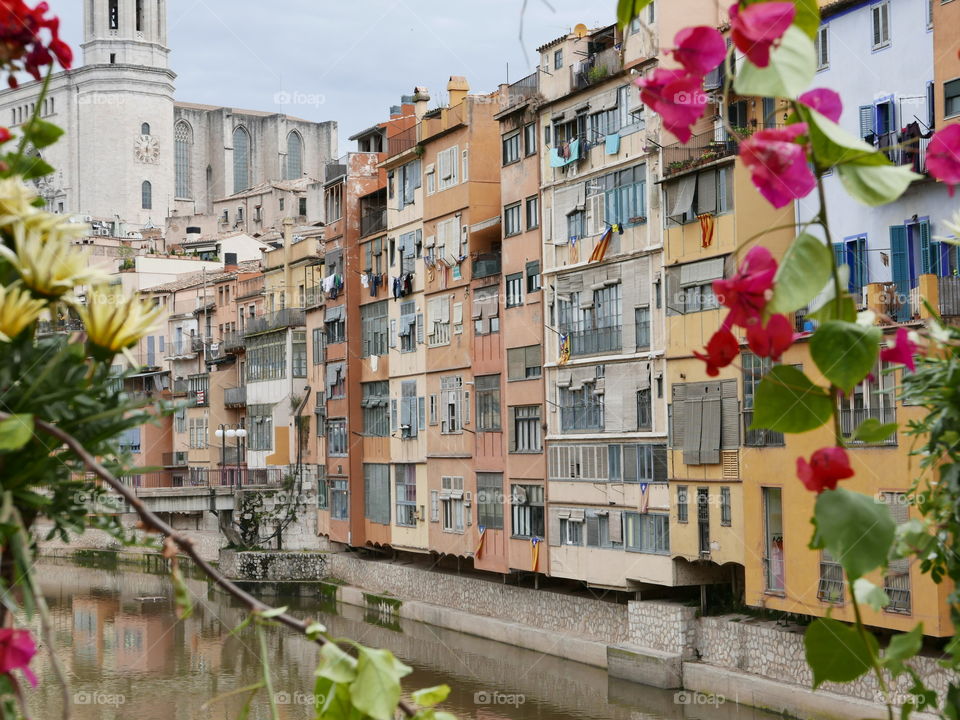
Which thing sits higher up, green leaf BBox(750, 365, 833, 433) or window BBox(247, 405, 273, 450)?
window BBox(247, 405, 273, 450)

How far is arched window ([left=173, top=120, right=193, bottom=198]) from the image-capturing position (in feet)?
382

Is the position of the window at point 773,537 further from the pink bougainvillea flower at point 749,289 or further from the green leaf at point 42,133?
the pink bougainvillea flower at point 749,289

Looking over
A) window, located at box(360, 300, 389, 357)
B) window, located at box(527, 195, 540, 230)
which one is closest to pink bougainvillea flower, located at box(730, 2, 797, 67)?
window, located at box(527, 195, 540, 230)

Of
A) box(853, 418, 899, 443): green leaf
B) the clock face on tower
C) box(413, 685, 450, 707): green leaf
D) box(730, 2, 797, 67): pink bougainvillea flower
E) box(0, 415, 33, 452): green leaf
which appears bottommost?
box(413, 685, 450, 707): green leaf

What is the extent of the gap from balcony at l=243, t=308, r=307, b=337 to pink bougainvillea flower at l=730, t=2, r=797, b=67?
4980 centimetres

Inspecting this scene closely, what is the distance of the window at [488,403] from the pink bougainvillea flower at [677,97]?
31.6 m

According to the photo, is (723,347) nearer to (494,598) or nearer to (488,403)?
(488,403)

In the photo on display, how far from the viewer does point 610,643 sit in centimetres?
2884

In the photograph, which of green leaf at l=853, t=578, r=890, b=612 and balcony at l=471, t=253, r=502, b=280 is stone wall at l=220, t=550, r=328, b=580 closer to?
balcony at l=471, t=253, r=502, b=280

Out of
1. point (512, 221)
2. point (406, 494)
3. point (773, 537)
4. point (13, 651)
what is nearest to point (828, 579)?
point (773, 537)

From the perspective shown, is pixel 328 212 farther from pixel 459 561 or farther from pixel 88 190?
pixel 88 190

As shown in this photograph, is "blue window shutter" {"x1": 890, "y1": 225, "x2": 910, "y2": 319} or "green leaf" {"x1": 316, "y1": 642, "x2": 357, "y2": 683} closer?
"green leaf" {"x1": 316, "y1": 642, "x2": 357, "y2": 683}

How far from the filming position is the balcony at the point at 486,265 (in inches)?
1353

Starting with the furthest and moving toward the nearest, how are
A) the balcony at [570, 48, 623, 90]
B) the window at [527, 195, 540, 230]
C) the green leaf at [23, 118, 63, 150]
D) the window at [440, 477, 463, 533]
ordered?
the window at [440, 477, 463, 533]
the window at [527, 195, 540, 230]
the balcony at [570, 48, 623, 90]
the green leaf at [23, 118, 63, 150]
